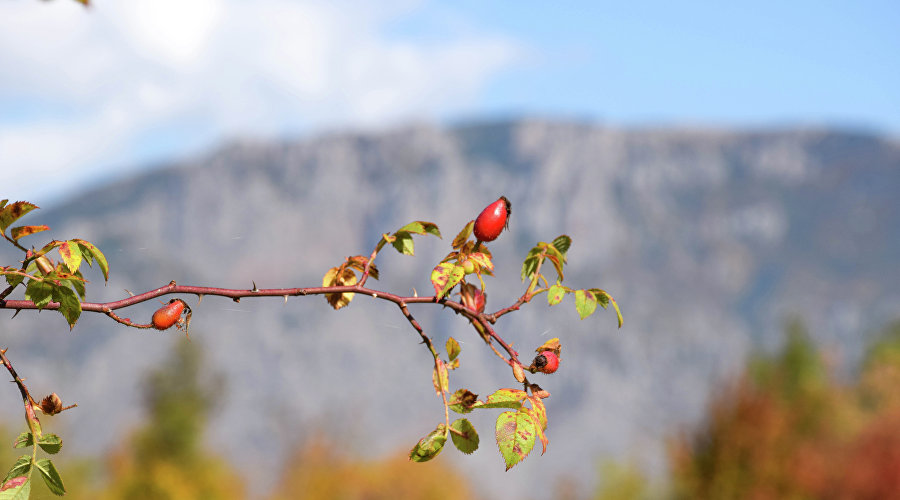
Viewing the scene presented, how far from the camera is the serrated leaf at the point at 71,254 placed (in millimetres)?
1175

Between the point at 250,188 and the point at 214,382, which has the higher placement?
the point at 250,188

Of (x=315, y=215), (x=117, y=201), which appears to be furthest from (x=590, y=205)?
(x=117, y=201)

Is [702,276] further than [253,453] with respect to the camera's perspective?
Yes

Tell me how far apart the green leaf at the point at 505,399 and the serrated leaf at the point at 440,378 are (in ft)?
0.23

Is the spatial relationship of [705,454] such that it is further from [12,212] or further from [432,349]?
[12,212]

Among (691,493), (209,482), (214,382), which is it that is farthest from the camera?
(214,382)

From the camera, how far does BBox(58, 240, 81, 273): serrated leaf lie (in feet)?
3.85

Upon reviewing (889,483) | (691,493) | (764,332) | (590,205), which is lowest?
(691,493)

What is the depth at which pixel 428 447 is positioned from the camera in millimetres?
1197

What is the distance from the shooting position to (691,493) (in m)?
10.8

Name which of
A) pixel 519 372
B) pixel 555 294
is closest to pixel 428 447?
pixel 519 372

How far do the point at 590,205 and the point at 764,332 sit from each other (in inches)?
1867

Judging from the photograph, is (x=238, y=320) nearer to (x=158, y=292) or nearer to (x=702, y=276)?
(x=702, y=276)

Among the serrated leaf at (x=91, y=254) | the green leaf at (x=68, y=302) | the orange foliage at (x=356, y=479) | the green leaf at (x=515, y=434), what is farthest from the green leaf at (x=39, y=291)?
the orange foliage at (x=356, y=479)
